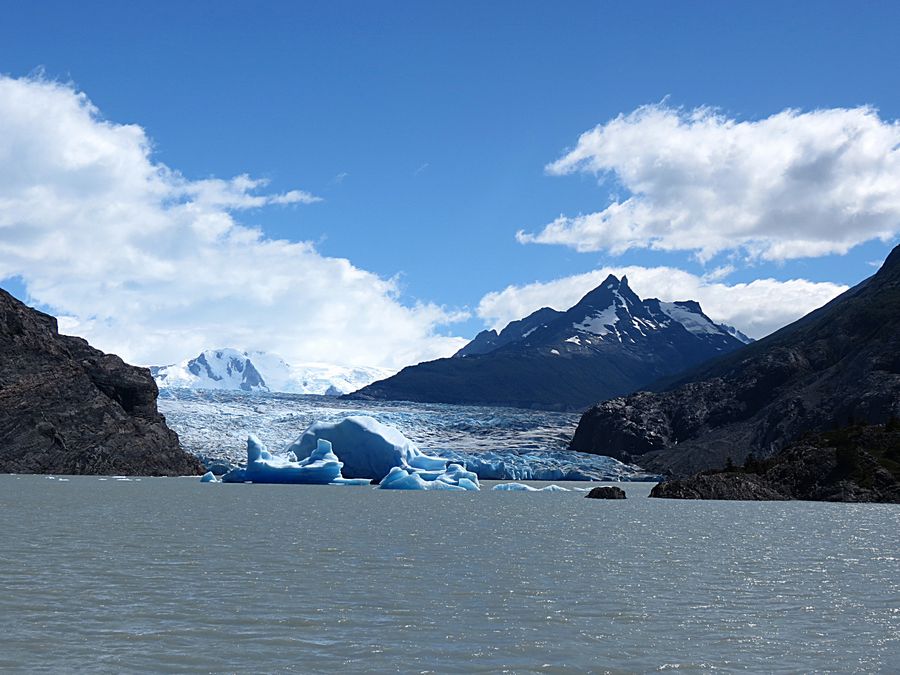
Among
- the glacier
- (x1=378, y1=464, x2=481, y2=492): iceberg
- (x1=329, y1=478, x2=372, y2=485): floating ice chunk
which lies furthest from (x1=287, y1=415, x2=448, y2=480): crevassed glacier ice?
(x1=329, y1=478, x2=372, y2=485): floating ice chunk

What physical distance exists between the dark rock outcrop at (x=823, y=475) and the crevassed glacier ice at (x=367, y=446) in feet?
95.8

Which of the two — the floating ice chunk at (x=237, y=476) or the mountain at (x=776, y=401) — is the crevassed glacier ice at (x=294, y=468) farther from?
the mountain at (x=776, y=401)

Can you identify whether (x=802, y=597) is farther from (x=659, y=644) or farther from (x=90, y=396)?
(x=90, y=396)

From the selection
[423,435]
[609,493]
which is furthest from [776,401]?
[609,493]

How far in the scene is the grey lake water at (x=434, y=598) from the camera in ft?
46.9

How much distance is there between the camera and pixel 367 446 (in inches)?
3871

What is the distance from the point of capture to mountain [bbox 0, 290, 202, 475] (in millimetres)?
104562

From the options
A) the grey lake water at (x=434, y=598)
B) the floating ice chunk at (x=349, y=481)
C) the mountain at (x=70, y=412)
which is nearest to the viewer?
the grey lake water at (x=434, y=598)

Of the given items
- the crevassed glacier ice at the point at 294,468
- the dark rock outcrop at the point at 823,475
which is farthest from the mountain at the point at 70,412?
the dark rock outcrop at the point at 823,475

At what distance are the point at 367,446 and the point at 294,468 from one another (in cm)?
902

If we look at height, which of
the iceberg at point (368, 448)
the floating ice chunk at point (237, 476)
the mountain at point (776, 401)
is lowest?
the floating ice chunk at point (237, 476)

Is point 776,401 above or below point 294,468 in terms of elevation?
above

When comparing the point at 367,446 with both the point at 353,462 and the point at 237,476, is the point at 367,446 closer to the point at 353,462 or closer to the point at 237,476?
the point at 353,462

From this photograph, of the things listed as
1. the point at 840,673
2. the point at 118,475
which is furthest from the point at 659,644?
the point at 118,475
